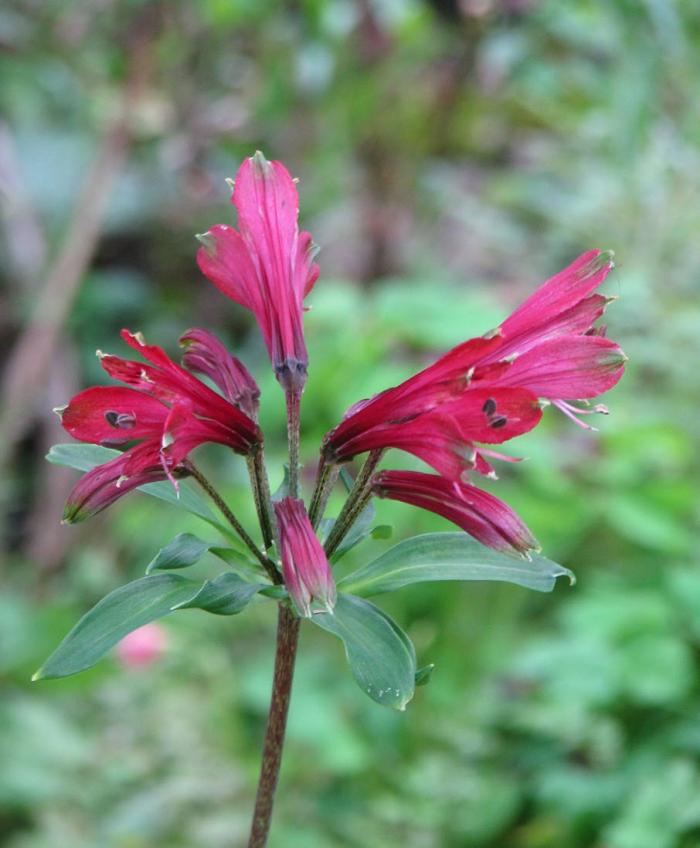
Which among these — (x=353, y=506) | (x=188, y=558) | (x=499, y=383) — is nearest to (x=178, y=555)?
(x=188, y=558)

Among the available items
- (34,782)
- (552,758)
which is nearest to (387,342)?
(552,758)

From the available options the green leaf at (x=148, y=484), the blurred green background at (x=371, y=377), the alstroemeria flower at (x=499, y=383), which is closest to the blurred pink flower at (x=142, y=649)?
the blurred green background at (x=371, y=377)

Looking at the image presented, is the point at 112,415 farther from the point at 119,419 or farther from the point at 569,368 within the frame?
the point at 569,368

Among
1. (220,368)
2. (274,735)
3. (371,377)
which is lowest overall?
(274,735)

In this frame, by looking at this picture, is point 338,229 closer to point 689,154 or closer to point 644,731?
point 689,154

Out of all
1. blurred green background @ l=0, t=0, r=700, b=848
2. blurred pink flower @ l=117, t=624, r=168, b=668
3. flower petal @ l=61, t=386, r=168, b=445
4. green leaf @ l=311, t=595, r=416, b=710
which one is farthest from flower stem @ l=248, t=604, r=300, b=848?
blurred pink flower @ l=117, t=624, r=168, b=668

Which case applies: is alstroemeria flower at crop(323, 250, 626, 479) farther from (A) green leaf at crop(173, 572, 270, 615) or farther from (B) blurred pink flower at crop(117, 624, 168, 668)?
(B) blurred pink flower at crop(117, 624, 168, 668)

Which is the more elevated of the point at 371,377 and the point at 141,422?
the point at 371,377

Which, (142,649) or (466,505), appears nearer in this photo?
(466,505)
